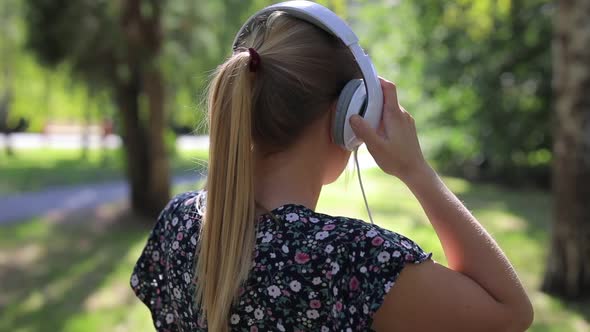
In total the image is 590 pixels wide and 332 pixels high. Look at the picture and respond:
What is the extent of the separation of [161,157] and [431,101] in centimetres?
790

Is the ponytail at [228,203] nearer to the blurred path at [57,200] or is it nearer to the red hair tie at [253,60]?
the red hair tie at [253,60]

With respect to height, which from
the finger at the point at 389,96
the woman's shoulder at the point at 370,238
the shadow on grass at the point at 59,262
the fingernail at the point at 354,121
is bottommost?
the shadow on grass at the point at 59,262

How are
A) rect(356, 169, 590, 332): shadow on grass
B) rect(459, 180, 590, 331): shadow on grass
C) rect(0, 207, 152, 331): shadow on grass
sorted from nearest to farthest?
rect(356, 169, 590, 332): shadow on grass
rect(0, 207, 152, 331): shadow on grass
rect(459, 180, 590, 331): shadow on grass

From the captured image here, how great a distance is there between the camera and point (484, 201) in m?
11.8

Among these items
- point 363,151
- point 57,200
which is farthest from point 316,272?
point 57,200

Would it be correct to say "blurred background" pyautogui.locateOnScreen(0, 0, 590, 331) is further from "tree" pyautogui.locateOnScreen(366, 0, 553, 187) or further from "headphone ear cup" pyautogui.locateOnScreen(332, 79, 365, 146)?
"headphone ear cup" pyautogui.locateOnScreen(332, 79, 365, 146)

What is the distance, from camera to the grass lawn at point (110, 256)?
526 cm

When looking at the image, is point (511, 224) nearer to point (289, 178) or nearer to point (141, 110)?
point (141, 110)

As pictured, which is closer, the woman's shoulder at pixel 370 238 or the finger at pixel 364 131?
the woman's shoulder at pixel 370 238

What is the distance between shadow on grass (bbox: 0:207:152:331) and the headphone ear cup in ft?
14.8

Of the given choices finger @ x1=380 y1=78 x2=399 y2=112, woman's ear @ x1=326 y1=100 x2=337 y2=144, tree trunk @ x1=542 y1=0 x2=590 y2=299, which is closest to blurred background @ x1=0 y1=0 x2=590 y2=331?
tree trunk @ x1=542 y1=0 x2=590 y2=299

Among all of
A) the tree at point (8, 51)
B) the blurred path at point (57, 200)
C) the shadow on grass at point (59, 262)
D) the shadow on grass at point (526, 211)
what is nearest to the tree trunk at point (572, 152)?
the shadow on grass at point (526, 211)

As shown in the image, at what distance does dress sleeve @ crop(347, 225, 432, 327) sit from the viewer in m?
1.12

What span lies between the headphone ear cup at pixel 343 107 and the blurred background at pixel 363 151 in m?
0.49
